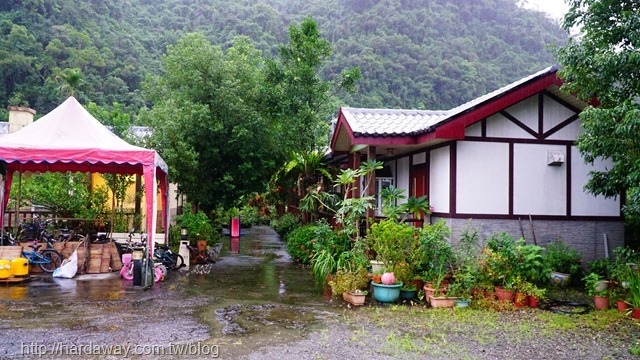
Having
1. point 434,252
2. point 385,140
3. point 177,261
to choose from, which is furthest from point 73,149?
point 434,252

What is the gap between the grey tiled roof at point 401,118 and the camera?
33.4 ft

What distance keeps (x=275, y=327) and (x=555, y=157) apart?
7.24m

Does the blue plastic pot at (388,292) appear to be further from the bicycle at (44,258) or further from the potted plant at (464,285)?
the bicycle at (44,258)

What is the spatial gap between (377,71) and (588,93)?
29692 millimetres

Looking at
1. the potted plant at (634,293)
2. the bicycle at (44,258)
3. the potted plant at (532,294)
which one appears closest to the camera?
the potted plant at (634,293)

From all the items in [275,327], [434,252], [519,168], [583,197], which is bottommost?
[275,327]

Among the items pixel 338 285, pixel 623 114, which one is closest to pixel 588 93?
pixel 623 114

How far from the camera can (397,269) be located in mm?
8930

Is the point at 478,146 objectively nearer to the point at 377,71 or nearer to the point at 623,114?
the point at 623,114

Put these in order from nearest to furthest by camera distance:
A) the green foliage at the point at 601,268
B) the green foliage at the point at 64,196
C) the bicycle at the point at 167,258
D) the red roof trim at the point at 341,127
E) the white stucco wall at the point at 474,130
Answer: the green foliage at the point at 601,268
the white stucco wall at the point at 474,130
the red roof trim at the point at 341,127
the bicycle at the point at 167,258
the green foliage at the point at 64,196

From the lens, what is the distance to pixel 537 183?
10664 millimetres

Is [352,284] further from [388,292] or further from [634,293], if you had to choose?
[634,293]

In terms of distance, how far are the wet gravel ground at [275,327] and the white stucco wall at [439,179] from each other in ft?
9.89

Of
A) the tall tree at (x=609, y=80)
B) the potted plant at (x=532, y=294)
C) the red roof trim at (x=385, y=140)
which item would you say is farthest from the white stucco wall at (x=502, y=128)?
the potted plant at (x=532, y=294)
